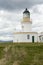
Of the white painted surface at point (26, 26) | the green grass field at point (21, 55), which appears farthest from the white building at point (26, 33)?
the green grass field at point (21, 55)

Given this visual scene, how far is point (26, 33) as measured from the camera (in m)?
32.8

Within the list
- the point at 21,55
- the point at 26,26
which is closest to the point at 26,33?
the point at 26,26

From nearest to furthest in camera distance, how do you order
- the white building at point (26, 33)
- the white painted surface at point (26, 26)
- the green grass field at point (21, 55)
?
the green grass field at point (21, 55)
the white building at point (26, 33)
the white painted surface at point (26, 26)

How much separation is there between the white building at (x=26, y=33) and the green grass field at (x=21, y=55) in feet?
32.7

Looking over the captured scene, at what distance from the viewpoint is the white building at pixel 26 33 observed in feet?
107

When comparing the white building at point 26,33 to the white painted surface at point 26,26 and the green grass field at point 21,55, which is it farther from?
the green grass field at point 21,55

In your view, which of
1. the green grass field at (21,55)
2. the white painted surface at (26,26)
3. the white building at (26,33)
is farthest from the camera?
the white painted surface at (26,26)

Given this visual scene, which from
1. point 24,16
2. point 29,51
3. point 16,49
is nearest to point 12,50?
point 16,49

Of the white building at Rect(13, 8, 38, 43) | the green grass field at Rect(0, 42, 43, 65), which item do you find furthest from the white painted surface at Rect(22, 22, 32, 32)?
the green grass field at Rect(0, 42, 43, 65)

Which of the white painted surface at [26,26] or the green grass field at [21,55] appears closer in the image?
the green grass field at [21,55]

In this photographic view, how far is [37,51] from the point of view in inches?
865

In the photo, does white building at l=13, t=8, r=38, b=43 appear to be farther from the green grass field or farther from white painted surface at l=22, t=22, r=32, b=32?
the green grass field

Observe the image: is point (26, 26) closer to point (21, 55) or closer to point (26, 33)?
point (26, 33)

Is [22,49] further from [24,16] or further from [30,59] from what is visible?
[24,16]
